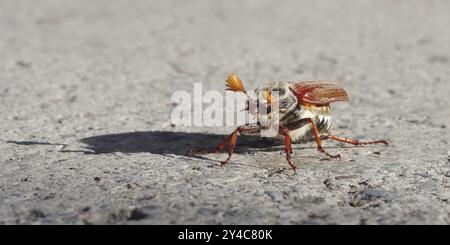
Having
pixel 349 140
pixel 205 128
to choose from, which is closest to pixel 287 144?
pixel 349 140

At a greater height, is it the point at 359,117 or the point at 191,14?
the point at 191,14

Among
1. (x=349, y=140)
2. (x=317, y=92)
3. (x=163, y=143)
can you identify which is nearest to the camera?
(x=317, y=92)

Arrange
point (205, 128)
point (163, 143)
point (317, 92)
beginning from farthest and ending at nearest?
point (205, 128), point (163, 143), point (317, 92)

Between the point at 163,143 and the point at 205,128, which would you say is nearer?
the point at 163,143

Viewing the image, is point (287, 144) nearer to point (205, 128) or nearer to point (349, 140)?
point (349, 140)

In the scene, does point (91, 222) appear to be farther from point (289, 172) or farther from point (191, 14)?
point (191, 14)

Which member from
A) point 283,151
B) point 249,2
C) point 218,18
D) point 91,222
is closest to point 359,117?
point 283,151

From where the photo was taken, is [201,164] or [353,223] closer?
[353,223]
